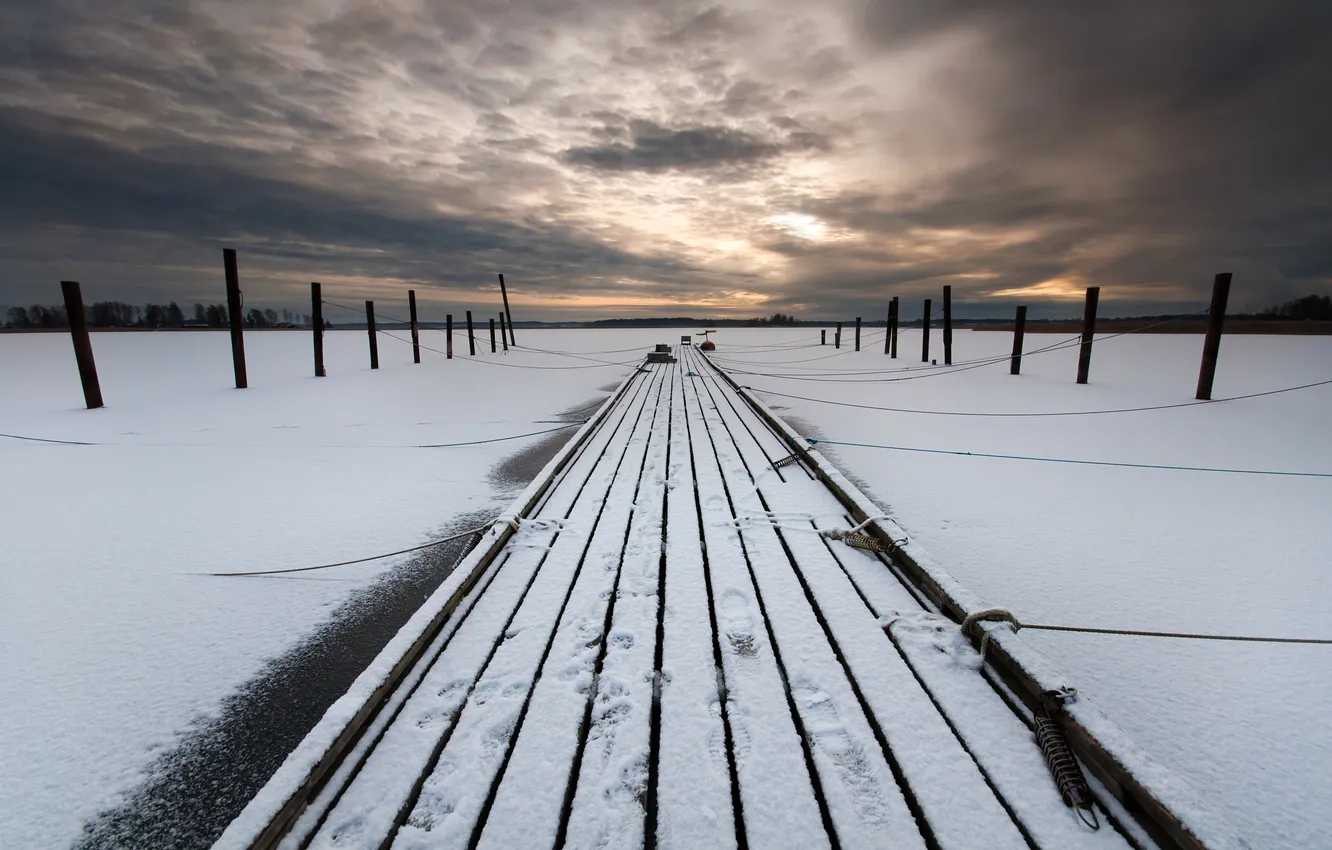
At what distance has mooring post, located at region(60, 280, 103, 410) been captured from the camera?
38.4 ft

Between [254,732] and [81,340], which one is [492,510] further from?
[81,340]

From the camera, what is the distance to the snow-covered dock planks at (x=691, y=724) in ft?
6.24

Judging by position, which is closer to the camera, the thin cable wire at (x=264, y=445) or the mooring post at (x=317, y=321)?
the thin cable wire at (x=264, y=445)

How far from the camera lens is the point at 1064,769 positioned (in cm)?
202

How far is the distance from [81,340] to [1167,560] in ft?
58.7

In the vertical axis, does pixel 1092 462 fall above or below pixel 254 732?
above

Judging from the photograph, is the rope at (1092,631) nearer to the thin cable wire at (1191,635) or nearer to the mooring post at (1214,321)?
the thin cable wire at (1191,635)

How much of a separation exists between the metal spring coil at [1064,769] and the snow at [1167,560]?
0.67 feet

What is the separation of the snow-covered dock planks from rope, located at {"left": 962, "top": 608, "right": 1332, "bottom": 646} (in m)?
0.12

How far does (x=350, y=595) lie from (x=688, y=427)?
5816 millimetres

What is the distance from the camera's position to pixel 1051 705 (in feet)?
7.39

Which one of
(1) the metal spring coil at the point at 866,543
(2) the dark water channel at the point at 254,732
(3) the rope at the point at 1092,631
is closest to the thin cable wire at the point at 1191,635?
(3) the rope at the point at 1092,631

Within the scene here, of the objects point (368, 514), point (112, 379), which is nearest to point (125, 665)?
point (368, 514)

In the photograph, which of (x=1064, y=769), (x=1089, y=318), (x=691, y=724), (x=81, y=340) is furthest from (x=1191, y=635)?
(x=81, y=340)
